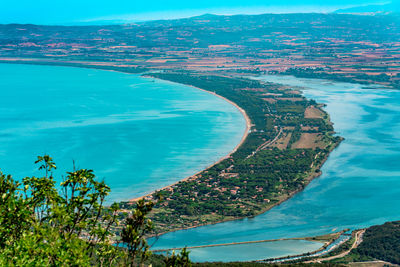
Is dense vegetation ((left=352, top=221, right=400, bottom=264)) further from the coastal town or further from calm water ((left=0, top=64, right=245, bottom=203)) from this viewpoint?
calm water ((left=0, top=64, right=245, bottom=203))

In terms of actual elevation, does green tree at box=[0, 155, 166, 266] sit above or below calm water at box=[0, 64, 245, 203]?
below

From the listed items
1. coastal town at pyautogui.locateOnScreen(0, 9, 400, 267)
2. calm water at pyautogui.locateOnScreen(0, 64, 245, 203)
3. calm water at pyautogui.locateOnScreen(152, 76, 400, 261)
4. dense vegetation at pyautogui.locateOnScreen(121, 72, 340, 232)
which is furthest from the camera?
calm water at pyautogui.locateOnScreen(0, 64, 245, 203)

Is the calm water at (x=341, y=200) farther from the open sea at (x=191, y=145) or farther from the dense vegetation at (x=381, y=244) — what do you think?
the dense vegetation at (x=381, y=244)

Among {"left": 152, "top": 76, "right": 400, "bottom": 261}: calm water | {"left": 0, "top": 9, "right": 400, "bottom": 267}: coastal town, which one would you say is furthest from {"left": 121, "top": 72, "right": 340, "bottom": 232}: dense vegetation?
{"left": 152, "top": 76, "right": 400, "bottom": 261}: calm water

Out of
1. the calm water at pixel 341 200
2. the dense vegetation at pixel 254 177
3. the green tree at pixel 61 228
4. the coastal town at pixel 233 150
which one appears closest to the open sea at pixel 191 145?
the calm water at pixel 341 200

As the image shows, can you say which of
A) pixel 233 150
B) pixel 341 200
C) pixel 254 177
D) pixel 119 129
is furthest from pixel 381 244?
pixel 119 129

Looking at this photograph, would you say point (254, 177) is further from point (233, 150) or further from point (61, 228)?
point (61, 228)
